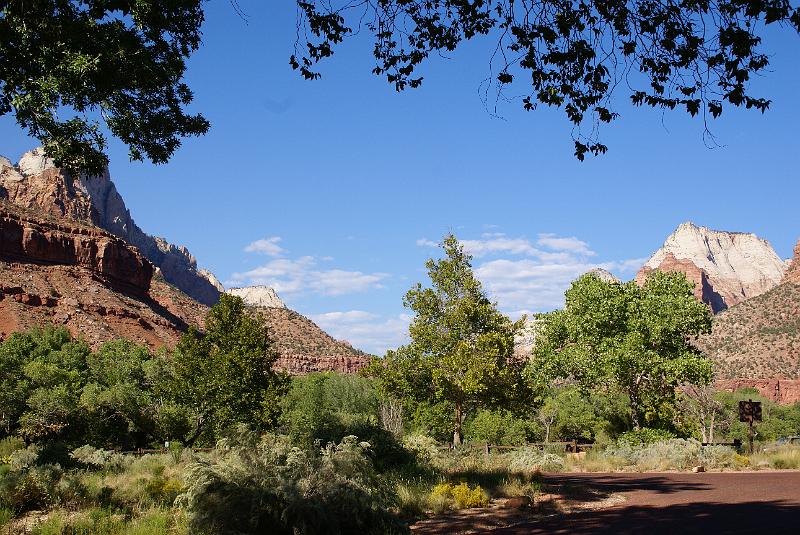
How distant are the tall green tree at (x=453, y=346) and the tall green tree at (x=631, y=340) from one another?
3.32m

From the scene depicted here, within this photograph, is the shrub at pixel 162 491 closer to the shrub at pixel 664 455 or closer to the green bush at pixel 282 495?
the green bush at pixel 282 495

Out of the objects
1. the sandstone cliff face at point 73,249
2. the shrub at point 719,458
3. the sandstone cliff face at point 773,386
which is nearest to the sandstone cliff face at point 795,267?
the sandstone cliff face at point 773,386

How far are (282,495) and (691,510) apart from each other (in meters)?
7.71

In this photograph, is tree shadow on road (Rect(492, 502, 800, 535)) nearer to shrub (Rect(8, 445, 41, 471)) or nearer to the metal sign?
shrub (Rect(8, 445, 41, 471))

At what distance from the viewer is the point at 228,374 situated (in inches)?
1315

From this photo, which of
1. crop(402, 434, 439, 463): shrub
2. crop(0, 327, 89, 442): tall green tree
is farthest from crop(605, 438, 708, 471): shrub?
crop(0, 327, 89, 442): tall green tree

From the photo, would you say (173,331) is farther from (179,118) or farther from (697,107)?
(697,107)

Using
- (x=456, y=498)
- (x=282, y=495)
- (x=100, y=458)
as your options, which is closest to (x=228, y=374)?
(x=100, y=458)

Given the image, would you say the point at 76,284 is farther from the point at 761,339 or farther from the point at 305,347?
the point at 761,339

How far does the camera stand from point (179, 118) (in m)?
13.3

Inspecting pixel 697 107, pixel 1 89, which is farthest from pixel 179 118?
pixel 697 107

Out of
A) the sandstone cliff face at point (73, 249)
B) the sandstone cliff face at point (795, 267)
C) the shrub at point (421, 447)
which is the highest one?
the sandstone cliff face at point (795, 267)

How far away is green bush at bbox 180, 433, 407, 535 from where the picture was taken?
8.54 metres

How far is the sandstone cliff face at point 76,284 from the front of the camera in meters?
86.8
